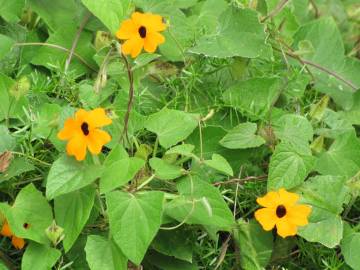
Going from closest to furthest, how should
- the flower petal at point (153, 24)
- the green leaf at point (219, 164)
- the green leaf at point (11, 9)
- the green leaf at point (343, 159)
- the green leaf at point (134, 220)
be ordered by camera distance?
the green leaf at point (134, 220), the green leaf at point (219, 164), the flower petal at point (153, 24), the green leaf at point (343, 159), the green leaf at point (11, 9)

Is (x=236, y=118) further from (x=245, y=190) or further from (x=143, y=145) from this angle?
(x=143, y=145)

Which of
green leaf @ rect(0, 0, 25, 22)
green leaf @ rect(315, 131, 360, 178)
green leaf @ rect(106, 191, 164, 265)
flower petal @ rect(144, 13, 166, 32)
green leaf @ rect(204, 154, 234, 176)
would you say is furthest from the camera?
green leaf @ rect(0, 0, 25, 22)

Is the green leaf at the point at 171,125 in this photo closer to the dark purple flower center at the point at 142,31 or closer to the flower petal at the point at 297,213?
the dark purple flower center at the point at 142,31

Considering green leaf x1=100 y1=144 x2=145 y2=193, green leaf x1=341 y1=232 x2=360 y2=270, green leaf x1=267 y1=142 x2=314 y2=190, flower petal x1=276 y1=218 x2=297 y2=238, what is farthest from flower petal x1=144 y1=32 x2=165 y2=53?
green leaf x1=341 y1=232 x2=360 y2=270

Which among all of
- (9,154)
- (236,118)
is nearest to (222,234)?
(236,118)

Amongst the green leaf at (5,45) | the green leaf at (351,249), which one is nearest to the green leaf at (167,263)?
the green leaf at (351,249)

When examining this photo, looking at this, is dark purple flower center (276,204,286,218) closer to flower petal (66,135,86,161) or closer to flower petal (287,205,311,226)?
flower petal (287,205,311,226)
